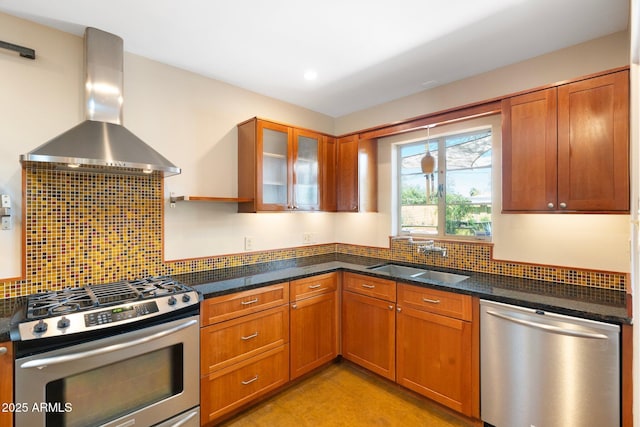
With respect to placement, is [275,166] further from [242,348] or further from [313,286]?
[242,348]

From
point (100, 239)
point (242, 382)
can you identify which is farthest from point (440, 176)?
point (100, 239)

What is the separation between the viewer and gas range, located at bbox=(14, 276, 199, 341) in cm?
138

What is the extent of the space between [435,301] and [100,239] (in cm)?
239

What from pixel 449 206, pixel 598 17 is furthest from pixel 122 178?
pixel 598 17

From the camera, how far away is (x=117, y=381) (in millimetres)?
1581

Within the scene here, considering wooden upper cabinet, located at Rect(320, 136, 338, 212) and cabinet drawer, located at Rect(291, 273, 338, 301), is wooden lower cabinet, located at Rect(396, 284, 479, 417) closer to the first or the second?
cabinet drawer, located at Rect(291, 273, 338, 301)

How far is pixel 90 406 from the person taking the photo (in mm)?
1504

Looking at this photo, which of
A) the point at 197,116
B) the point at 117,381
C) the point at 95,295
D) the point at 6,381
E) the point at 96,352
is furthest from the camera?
the point at 197,116

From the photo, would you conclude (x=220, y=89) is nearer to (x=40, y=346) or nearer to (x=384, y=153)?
(x=384, y=153)

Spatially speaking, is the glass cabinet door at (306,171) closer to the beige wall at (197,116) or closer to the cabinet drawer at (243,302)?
the beige wall at (197,116)

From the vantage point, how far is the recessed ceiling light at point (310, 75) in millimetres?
2506

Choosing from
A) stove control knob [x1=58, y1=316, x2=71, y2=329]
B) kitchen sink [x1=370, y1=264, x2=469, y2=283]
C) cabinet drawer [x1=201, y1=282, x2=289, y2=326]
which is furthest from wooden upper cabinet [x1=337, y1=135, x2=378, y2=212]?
stove control knob [x1=58, y1=316, x2=71, y2=329]

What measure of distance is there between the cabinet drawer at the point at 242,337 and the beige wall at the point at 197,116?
752mm

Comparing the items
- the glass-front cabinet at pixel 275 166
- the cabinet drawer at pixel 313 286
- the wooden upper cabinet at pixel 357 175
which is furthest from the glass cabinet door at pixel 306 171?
the cabinet drawer at pixel 313 286
